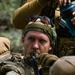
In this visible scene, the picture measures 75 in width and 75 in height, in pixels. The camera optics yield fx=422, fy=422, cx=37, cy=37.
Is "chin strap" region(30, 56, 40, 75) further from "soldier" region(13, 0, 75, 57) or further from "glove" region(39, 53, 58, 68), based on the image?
"soldier" region(13, 0, 75, 57)

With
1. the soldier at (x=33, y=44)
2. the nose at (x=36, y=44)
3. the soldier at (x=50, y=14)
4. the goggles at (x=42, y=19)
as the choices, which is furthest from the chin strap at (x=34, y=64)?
the soldier at (x=50, y=14)

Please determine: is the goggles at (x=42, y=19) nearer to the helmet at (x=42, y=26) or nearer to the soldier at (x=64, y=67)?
the helmet at (x=42, y=26)

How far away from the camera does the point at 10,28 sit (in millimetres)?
9789

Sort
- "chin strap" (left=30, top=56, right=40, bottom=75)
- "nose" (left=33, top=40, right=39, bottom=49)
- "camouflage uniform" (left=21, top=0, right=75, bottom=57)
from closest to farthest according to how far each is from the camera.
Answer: "chin strap" (left=30, top=56, right=40, bottom=75) < "nose" (left=33, top=40, right=39, bottom=49) < "camouflage uniform" (left=21, top=0, right=75, bottom=57)

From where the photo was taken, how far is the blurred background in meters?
8.67

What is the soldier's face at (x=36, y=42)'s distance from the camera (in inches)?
136

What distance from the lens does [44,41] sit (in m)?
3.59

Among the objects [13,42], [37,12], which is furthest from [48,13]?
[13,42]

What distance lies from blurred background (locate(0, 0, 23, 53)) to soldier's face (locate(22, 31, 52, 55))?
4929 millimetres

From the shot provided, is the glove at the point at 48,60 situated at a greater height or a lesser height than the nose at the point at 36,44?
greater

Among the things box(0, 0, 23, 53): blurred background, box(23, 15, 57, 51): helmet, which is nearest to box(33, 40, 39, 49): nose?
box(23, 15, 57, 51): helmet

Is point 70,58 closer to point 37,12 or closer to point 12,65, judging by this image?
point 12,65

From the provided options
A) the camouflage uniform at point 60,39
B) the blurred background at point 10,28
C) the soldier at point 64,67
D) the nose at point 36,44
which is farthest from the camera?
the blurred background at point 10,28

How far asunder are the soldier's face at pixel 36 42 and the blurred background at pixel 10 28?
4.93 metres
